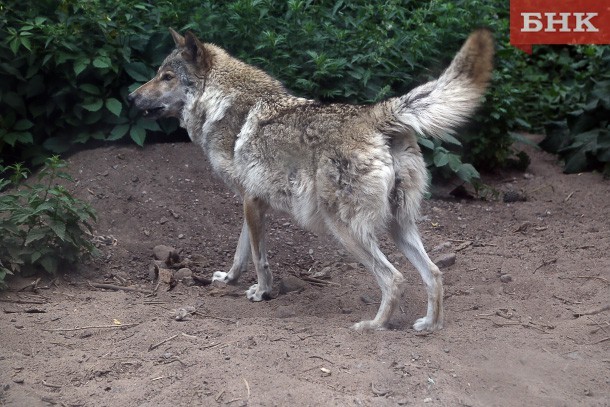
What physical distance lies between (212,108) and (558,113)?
5558 millimetres

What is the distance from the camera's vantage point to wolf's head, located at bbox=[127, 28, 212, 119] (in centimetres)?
698

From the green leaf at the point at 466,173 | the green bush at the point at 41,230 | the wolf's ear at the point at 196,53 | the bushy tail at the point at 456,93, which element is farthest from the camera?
the green leaf at the point at 466,173

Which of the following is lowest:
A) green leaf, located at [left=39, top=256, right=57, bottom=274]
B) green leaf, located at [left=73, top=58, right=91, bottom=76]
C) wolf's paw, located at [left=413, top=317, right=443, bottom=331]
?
wolf's paw, located at [left=413, top=317, right=443, bottom=331]

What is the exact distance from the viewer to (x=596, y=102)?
9352 millimetres

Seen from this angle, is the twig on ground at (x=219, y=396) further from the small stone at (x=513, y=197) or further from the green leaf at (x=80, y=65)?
the small stone at (x=513, y=197)

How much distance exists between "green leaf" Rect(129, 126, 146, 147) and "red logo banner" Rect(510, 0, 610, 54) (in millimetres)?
4167

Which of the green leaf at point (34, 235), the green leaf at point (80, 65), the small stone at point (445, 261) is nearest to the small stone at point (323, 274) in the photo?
the small stone at point (445, 261)

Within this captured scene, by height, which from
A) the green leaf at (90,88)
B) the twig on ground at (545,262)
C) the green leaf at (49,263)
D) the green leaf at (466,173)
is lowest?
the twig on ground at (545,262)

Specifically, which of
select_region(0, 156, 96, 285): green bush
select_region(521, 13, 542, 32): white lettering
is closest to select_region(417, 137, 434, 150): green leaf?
select_region(521, 13, 542, 32): white lettering

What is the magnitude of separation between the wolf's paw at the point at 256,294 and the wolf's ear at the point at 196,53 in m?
1.90

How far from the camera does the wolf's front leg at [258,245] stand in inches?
254

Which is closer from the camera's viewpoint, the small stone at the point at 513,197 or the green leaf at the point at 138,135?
the green leaf at the point at 138,135

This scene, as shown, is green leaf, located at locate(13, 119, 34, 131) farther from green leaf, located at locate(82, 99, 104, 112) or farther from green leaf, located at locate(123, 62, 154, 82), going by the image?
green leaf, located at locate(123, 62, 154, 82)

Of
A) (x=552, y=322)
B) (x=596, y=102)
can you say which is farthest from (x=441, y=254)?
(x=596, y=102)
